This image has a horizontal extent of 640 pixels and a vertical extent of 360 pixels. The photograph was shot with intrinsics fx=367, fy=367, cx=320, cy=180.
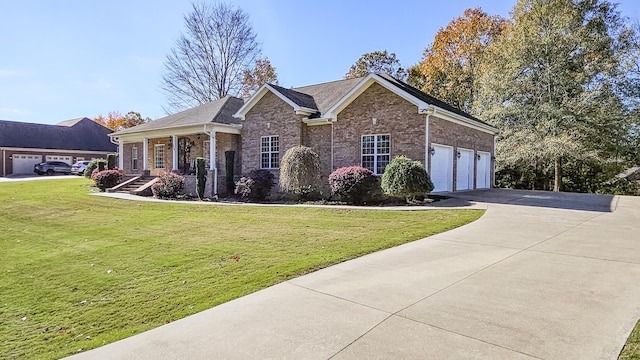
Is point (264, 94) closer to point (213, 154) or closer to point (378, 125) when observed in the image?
point (213, 154)

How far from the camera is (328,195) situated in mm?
17281

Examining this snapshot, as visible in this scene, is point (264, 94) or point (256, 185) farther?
point (264, 94)

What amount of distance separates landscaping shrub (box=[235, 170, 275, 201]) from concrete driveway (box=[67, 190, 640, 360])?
447 inches

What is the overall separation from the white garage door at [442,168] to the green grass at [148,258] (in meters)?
4.65

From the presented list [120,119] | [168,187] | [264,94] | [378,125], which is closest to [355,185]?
[378,125]

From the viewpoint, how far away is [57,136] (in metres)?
41.9

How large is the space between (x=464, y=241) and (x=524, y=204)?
23.9 ft

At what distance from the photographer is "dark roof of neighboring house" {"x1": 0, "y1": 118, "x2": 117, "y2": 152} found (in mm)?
39031

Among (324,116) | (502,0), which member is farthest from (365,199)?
(502,0)

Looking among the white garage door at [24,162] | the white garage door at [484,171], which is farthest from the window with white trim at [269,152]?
the white garage door at [24,162]

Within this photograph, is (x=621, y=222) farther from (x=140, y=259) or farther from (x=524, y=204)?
(x=140, y=259)

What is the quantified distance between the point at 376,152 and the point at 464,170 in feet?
18.4

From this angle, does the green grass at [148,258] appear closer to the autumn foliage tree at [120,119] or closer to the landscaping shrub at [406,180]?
the landscaping shrub at [406,180]

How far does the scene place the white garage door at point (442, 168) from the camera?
16141 millimetres
